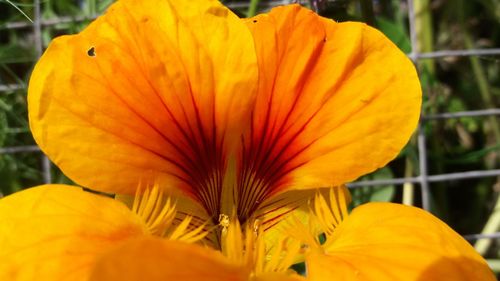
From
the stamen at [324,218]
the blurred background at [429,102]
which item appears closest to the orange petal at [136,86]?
the stamen at [324,218]

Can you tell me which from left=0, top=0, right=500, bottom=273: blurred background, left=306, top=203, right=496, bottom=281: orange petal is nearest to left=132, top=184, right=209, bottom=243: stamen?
left=306, top=203, right=496, bottom=281: orange petal

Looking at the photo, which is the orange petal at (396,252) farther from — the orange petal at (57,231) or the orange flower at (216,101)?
the orange petal at (57,231)

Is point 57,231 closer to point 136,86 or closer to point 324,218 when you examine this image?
point 136,86

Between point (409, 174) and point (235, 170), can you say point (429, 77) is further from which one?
point (235, 170)

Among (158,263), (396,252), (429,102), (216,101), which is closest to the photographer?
(158,263)

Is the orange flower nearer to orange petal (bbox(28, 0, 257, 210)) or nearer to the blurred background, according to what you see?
orange petal (bbox(28, 0, 257, 210))

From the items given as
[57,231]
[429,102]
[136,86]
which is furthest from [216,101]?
[429,102]
